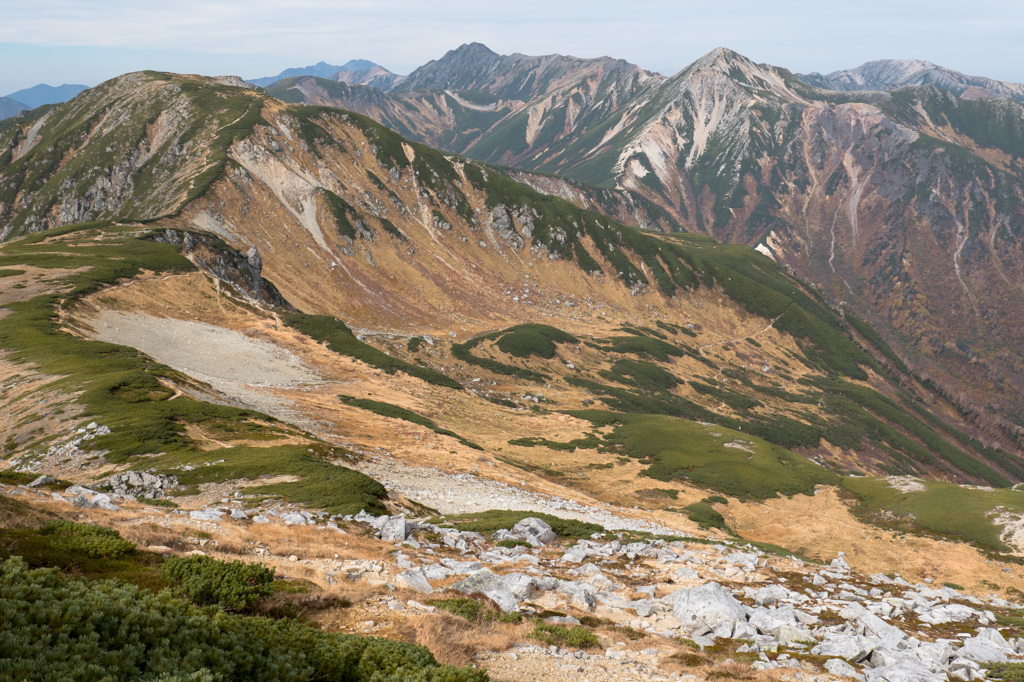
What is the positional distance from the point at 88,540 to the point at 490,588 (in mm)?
13430

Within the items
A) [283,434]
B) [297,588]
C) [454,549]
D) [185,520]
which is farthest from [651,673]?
[283,434]

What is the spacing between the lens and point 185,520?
911 inches

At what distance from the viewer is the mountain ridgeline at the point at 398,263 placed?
135250 mm

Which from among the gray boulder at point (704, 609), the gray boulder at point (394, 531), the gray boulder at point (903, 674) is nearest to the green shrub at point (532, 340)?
the gray boulder at point (394, 531)

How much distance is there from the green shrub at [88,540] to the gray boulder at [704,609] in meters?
19.2

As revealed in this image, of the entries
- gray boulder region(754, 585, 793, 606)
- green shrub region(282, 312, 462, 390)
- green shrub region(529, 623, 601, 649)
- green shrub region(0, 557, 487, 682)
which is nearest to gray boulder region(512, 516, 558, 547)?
gray boulder region(754, 585, 793, 606)

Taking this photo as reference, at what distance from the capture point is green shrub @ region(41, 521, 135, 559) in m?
14.5

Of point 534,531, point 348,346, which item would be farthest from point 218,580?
point 348,346

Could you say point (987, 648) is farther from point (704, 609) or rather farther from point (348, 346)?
point (348, 346)

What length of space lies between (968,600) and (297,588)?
1307 inches

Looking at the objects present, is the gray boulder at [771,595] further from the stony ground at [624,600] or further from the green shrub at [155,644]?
the green shrub at [155,644]

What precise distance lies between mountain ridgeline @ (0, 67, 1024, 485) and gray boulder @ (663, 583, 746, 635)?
284 feet

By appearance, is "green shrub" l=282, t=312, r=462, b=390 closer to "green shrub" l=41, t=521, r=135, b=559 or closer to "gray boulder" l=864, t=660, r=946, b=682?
"green shrub" l=41, t=521, r=135, b=559

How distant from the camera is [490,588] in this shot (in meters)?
21.7
